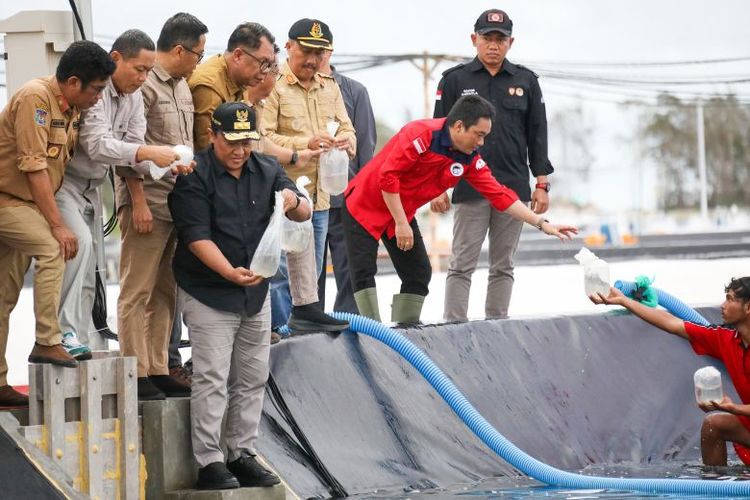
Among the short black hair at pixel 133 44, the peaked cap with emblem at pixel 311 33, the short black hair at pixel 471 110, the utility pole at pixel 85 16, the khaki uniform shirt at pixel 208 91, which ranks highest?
the utility pole at pixel 85 16

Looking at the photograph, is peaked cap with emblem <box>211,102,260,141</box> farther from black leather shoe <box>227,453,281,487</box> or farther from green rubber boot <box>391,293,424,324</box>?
green rubber boot <box>391,293,424,324</box>

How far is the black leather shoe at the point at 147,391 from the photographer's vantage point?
5.83 m

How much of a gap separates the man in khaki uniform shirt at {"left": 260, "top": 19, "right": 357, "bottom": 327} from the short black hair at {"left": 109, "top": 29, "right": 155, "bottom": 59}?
1678 mm

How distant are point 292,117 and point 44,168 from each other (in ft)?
8.37

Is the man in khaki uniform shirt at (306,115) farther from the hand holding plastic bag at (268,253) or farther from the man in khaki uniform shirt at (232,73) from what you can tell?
the hand holding plastic bag at (268,253)

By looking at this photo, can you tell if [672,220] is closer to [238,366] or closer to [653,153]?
[653,153]

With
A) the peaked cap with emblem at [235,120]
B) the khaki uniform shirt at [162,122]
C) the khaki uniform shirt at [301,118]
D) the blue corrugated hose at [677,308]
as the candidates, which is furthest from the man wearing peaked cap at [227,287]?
the blue corrugated hose at [677,308]

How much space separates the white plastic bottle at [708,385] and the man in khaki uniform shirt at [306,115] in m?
2.43

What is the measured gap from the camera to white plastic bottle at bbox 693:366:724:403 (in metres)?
7.35

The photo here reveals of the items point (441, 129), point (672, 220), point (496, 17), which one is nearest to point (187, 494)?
point (441, 129)

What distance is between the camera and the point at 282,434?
20.7 feet

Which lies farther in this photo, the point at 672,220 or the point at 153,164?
the point at 672,220

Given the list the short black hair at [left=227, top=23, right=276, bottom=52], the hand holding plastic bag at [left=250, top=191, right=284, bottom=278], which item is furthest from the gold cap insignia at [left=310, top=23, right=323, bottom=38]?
the hand holding plastic bag at [left=250, top=191, right=284, bottom=278]

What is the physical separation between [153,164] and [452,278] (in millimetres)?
3250
